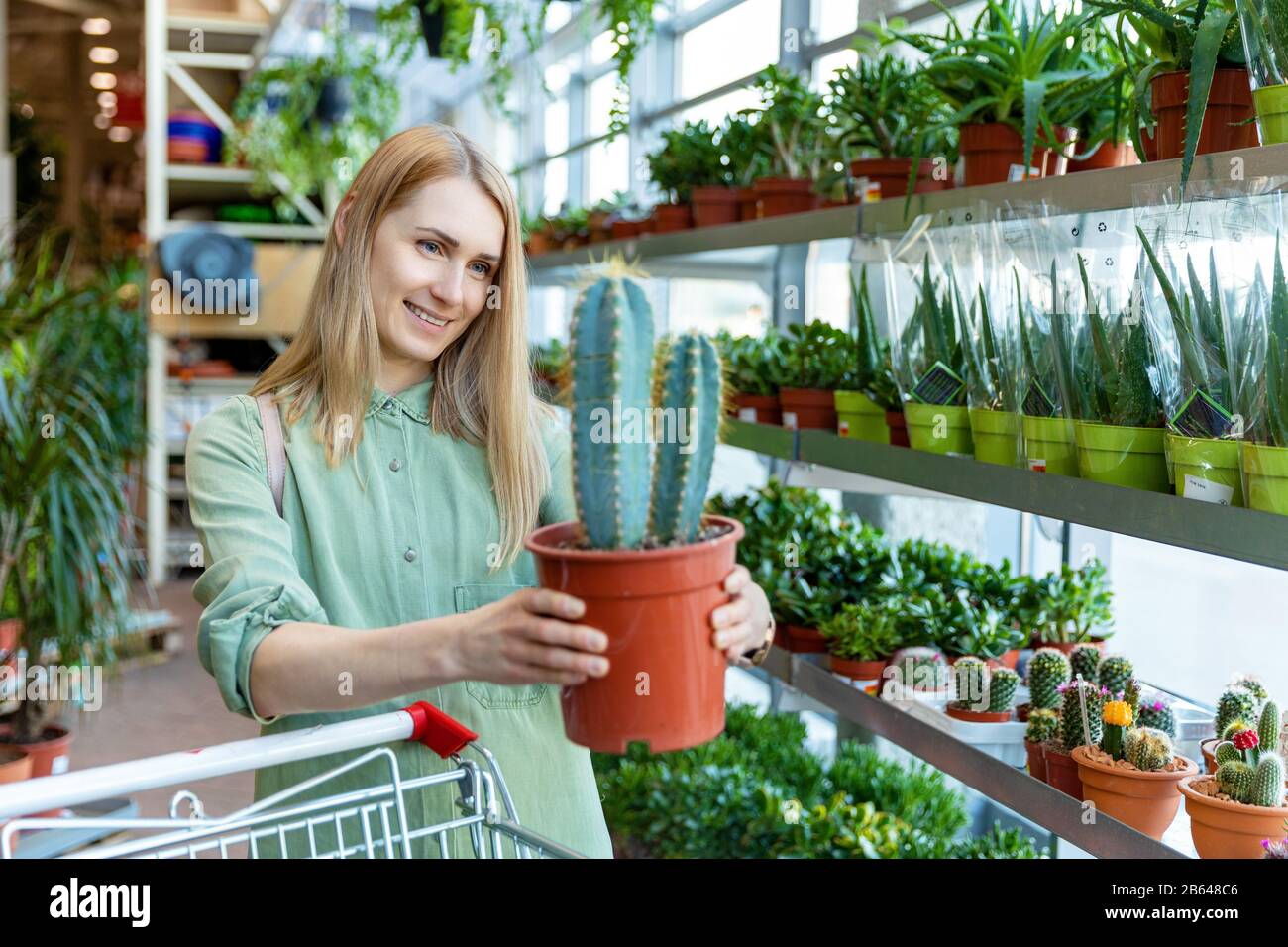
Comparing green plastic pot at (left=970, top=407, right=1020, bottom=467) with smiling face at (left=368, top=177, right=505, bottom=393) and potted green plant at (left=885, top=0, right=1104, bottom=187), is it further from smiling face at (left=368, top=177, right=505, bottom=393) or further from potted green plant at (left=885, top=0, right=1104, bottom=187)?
smiling face at (left=368, top=177, right=505, bottom=393)

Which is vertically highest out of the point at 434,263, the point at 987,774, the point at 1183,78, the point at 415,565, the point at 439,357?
the point at 1183,78

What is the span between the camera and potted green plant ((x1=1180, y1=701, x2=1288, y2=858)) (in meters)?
1.48

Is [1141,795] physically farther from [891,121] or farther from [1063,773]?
[891,121]

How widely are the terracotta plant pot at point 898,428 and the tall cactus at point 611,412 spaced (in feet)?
4.82

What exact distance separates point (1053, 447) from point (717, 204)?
66.4 inches

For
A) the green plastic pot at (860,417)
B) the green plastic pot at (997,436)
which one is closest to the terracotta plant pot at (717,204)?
the green plastic pot at (860,417)

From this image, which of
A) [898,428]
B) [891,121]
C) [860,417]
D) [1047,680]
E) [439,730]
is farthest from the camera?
[891,121]

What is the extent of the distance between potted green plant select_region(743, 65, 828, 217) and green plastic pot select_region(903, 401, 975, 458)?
1009 mm

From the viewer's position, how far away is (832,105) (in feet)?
8.14

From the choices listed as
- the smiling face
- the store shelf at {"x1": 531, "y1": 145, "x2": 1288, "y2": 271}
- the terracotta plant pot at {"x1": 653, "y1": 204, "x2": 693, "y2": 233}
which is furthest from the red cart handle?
the terracotta plant pot at {"x1": 653, "y1": 204, "x2": 693, "y2": 233}

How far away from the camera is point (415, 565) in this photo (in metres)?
1.42

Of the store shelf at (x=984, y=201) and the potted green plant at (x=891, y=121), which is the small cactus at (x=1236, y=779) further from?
the potted green plant at (x=891, y=121)

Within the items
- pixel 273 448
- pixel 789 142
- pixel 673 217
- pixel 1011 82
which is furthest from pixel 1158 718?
pixel 673 217

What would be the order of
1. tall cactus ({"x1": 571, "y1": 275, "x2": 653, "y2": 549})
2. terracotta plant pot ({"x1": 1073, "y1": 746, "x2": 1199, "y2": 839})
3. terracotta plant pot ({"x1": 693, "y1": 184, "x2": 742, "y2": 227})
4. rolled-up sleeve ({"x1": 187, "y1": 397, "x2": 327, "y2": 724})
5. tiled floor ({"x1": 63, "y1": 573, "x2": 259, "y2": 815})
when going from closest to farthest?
1. tall cactus ({"x1": 571, "y1": 275, "x2": 653, "y2": 549})
2. rolled-up sleeve ({"x1": 187, "y1": 397, "x2": 327, "y2": 724})
3. terracotta plant pot ({"x1": 1073, "y1": 746, "x2": 1199, "y2": 839})
4. terracotta plant pot ({"x1": 693, "y1": 184, "x2": 742, "y2": 227})
5. tiled floor ({"x1": 63, "y1": 573, "x2": 259, "y2": 815})
